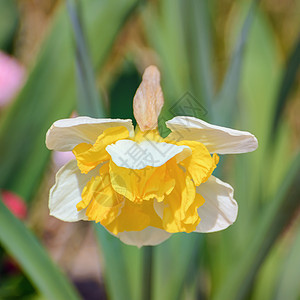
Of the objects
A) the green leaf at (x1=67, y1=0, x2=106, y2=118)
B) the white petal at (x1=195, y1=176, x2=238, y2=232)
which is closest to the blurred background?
the green leaf at (x1=67, y1=0, x2=106, y2=118)

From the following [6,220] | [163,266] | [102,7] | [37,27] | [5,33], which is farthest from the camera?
[37,27]

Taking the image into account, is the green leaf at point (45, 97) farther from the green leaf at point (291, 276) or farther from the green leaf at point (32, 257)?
the green leaf at point (291, 276)

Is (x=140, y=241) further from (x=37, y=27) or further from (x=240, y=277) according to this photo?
(x=37, y=27)

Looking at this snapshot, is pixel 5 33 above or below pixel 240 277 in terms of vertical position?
above

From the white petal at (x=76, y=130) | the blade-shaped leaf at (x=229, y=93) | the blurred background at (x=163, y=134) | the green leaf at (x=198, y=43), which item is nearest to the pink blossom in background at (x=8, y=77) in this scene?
the blurred background at (x=163, y=134)

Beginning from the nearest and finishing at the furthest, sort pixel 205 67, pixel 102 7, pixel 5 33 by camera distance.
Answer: pixel 205 67 < pixel 102 7 < pixel 5 33

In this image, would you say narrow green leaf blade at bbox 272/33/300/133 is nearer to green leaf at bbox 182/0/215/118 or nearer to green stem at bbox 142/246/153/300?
green leaf at bbox 182/0/215/118

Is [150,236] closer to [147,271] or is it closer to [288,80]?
[147,271]

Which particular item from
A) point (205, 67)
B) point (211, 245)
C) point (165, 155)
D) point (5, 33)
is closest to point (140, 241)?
point (165, 155)
